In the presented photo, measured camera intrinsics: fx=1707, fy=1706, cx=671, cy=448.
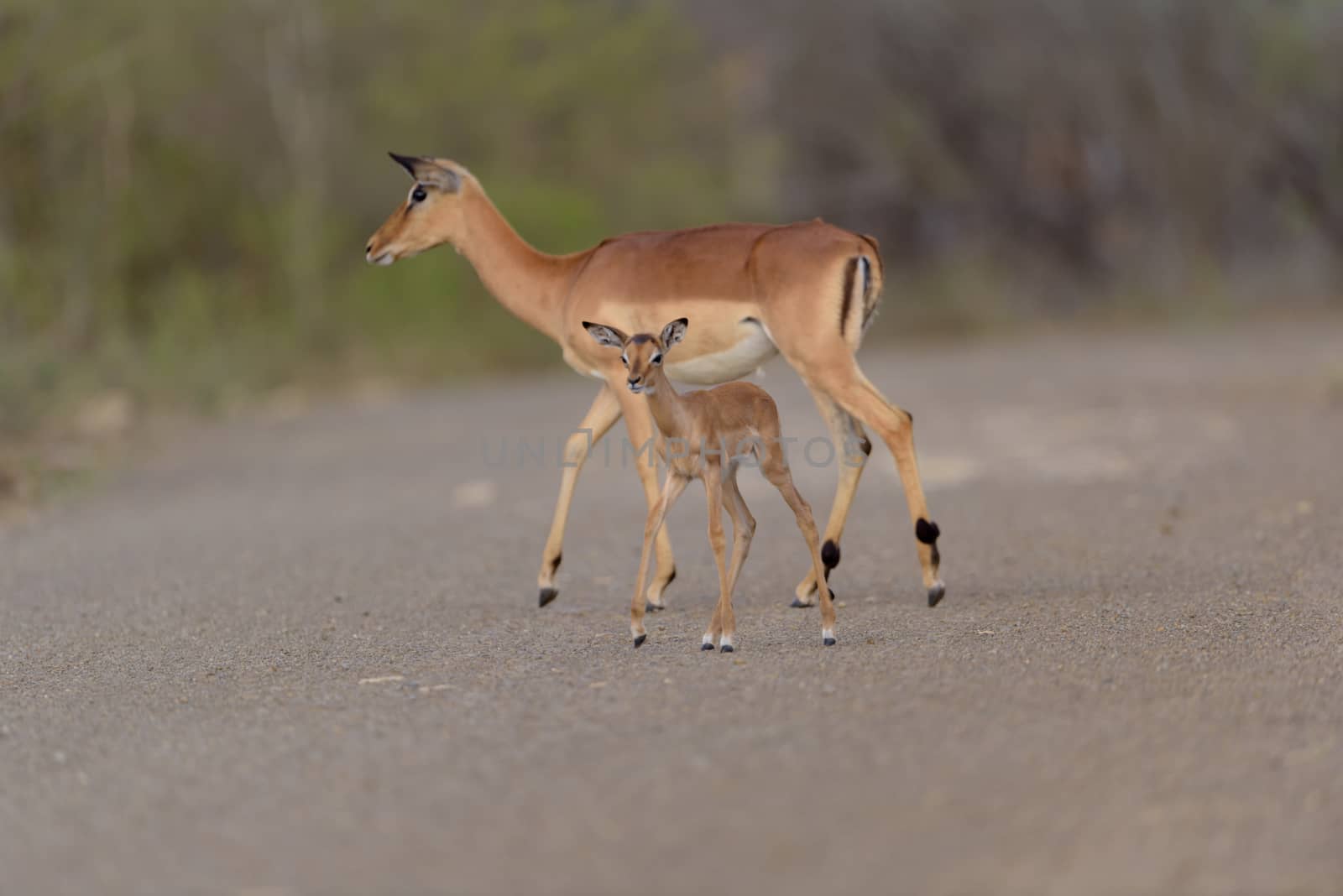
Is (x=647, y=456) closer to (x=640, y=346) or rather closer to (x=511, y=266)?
(x=511, y=266)

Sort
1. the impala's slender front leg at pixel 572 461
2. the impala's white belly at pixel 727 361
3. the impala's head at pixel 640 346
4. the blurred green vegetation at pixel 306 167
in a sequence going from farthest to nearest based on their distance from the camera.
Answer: the blurred green vegetation at pixel 306 167, the impala's slender front leg at pixel 572 461, the impala's white belly at pixel 727 361, the impala's head at pixel 640 346

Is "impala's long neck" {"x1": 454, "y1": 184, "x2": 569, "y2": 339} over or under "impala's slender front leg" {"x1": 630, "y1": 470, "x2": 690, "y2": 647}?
over

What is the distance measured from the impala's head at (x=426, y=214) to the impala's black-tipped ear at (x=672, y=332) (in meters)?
2.17

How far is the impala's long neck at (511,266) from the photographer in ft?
25.3

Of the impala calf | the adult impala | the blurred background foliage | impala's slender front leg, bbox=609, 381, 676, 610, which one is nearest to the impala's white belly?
the adult impala

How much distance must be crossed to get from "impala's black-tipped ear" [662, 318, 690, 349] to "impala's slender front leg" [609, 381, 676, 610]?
122 cm

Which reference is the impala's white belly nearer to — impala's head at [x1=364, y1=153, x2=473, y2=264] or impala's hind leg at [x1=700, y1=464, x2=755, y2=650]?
impala's hind leg at [x1=700, y1=464, x2=755, y2=650]

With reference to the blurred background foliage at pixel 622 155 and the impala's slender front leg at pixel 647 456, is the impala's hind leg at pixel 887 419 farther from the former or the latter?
the blurred background foliage at pixel 622 155

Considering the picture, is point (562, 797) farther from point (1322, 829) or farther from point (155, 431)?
point (155, 431)

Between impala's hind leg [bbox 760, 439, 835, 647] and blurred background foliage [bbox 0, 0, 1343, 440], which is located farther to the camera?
blurred background foliage [bbox 0, 0, 1343, 440]

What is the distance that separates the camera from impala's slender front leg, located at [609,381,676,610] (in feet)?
23.4

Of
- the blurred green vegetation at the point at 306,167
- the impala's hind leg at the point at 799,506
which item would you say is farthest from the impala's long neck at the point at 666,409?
the blurred green vegetation at the point at 306,167

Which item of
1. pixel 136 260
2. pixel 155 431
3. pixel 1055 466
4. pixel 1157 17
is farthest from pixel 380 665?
pixel 1157 17

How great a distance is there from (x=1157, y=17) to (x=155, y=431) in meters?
18.8
